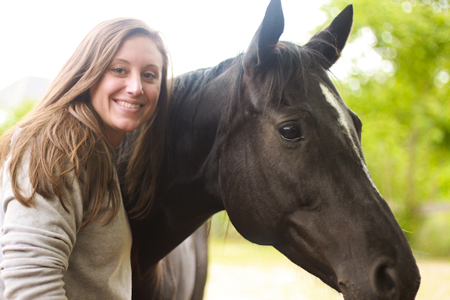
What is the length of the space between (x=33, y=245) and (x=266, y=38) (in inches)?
31.6

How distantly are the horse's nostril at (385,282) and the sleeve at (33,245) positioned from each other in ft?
2.30

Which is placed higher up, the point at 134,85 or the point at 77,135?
the point at 134,85

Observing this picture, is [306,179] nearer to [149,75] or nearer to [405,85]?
[149,75]

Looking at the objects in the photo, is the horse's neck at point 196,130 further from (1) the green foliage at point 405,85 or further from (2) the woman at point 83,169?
(1) the green foliage at point 405,85

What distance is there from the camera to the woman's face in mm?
928

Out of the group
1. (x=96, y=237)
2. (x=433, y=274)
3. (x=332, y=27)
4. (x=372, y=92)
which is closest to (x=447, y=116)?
(x=372, y=92)

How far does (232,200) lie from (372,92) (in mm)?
6384

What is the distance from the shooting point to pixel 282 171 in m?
0.88

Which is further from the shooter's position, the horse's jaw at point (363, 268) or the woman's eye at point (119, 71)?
the woman's eye at point (119, 71)

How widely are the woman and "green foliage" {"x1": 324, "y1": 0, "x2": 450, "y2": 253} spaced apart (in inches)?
235

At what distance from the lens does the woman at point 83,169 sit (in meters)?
0.66

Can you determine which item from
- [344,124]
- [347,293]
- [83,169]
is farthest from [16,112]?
[347,293]

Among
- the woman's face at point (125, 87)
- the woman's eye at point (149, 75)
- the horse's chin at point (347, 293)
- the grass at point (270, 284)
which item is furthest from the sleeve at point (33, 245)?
the grass at point (270, 284)

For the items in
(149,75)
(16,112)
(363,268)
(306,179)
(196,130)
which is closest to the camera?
(363,268)
